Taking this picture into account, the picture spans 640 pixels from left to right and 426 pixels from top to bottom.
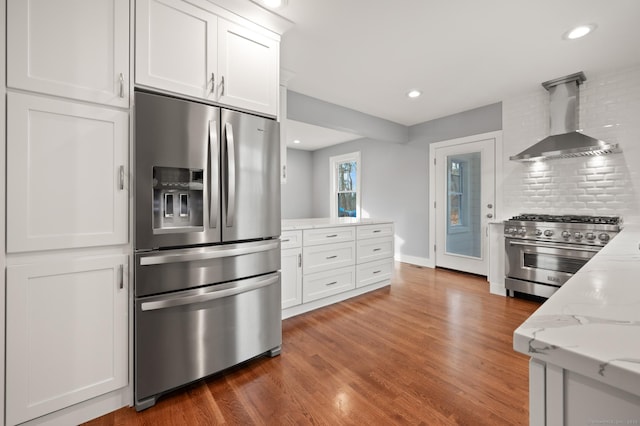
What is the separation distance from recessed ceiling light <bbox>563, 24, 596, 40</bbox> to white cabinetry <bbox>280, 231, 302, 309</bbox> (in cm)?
280

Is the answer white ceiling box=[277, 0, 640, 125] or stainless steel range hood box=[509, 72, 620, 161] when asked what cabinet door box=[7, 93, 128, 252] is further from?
stainless steel range hood box=[509, 72, 620, 161]

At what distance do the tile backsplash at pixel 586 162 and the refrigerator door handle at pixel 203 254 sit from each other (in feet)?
11.6

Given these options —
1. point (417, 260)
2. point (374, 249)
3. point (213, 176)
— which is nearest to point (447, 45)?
point (374, 249)

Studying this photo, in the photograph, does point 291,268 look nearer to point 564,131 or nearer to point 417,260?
point 417,260

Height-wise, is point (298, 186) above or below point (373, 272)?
above

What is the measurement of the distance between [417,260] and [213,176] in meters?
4.25

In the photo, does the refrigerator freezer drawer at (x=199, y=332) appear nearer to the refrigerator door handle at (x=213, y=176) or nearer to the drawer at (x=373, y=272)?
the refrigerator door handle at (x=213, y=176)

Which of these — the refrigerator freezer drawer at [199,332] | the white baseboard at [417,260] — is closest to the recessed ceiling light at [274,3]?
the refrigerator freezer drawer at [199,332]

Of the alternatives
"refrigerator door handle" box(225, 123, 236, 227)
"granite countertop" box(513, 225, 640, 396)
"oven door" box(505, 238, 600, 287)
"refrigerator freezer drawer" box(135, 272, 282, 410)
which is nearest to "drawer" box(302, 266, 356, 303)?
"refrigerator freezer drawer" box(135, 272, 282, 410)

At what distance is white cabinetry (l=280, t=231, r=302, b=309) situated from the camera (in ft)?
8.86

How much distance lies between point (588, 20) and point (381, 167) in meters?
3.69

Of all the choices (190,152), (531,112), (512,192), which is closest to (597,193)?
(512,192)

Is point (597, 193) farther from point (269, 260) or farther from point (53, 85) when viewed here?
point (53, 85)

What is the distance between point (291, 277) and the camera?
2.76 m
